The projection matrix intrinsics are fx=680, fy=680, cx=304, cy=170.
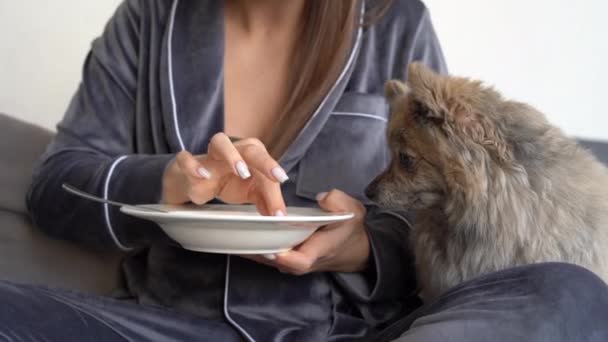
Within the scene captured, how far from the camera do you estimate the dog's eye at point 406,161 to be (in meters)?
1.23

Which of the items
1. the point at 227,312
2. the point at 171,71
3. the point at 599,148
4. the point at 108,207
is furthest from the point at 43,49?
the point at 599,148

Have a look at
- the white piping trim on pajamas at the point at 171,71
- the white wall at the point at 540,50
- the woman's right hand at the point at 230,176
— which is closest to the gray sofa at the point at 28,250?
the white piping trim on pajamas at the point at 171,71

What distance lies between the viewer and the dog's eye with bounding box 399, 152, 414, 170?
4.04 feet

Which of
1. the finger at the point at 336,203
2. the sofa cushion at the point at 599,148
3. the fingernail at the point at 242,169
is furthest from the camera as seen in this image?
the sofa cushion at the point at 599,148

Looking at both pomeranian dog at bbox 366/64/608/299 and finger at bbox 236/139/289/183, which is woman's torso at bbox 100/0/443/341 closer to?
pomeranian dog at bbox 366/64/608/299

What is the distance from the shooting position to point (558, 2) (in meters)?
2.05

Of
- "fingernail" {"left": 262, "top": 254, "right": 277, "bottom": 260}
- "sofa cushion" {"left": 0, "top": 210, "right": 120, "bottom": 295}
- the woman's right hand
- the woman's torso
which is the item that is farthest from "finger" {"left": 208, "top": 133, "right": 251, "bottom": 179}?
"sofa cushion" {"left": 0, "top": 210, "right": 120, "bottom": 295}

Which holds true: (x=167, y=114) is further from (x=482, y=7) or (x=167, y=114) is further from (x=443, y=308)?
A: (x=482, y=7)

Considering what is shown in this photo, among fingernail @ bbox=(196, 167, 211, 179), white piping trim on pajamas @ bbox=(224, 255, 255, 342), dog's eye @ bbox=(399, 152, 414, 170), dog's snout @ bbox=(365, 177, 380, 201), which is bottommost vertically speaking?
white piping trim on pajamas @ bbox=(224, 255, 255, 342)

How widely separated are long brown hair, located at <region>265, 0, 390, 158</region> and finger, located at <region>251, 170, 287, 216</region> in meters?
0.26

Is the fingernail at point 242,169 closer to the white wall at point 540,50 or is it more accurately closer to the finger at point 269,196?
the finger at point 269,196

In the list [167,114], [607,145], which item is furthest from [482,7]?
[167,114]

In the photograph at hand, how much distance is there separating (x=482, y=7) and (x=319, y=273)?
45.8 inches

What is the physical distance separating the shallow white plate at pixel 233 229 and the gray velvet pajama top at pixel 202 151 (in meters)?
0.27
